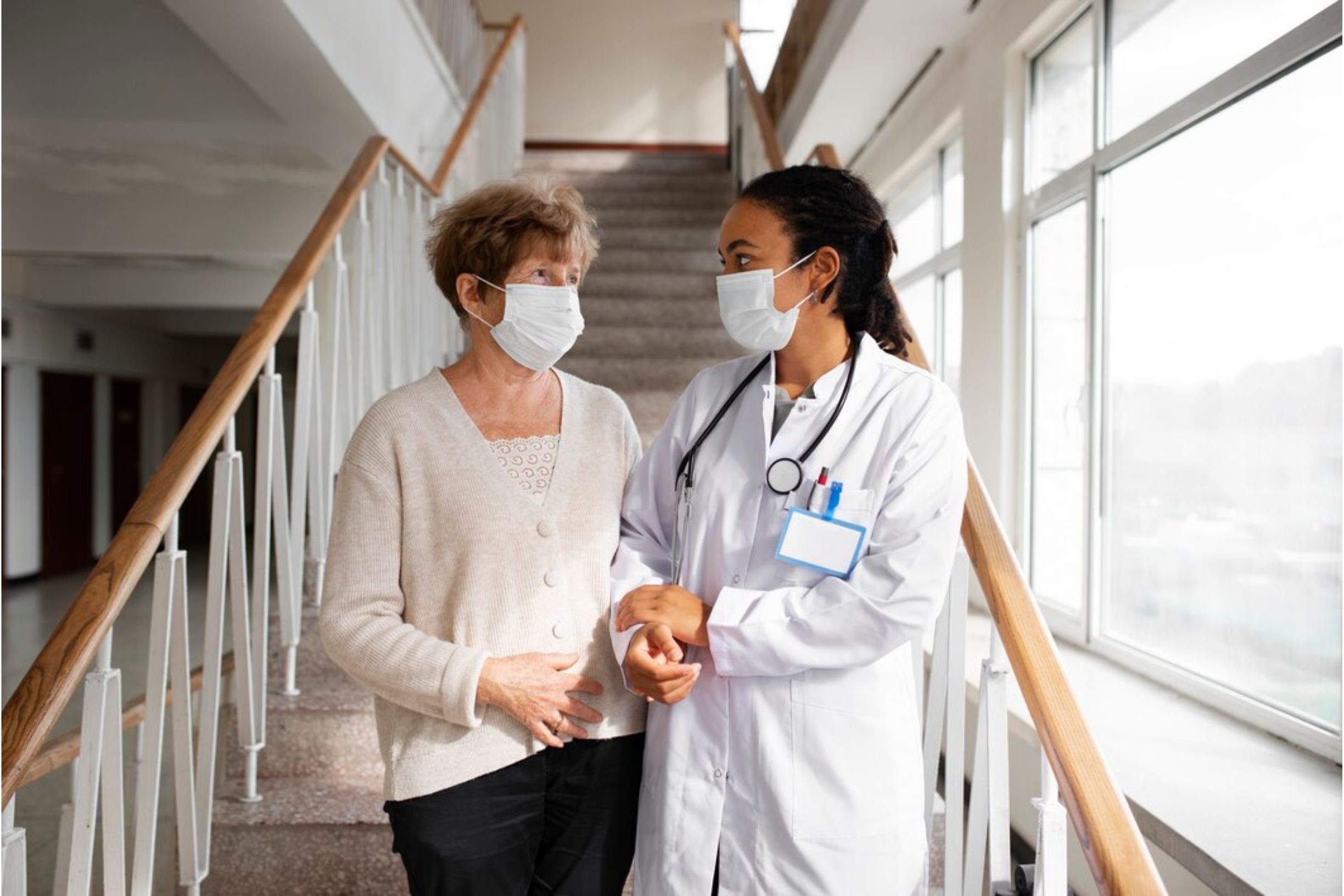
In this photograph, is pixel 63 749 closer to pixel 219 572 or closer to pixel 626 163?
pixel 219 572

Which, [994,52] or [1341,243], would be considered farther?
[994,52]

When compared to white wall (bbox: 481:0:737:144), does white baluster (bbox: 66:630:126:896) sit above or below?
below

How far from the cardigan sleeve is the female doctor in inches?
8.8

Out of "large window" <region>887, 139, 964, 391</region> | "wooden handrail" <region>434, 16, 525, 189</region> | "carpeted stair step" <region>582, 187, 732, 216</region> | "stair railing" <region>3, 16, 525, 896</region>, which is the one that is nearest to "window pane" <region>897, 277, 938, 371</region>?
"large window" <region>887, 139, 964, 391</region>

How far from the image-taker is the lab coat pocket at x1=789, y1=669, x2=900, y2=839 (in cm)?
131

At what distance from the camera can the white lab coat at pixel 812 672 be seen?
1.28 m

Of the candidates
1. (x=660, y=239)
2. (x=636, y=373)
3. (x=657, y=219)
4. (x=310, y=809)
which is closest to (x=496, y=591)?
(x=310, y=809)

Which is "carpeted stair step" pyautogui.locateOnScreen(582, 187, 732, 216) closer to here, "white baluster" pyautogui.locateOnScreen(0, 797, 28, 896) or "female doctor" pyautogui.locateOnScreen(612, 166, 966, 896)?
"female doctor" pyautogui.locateOnScreen(612, 166, 966, 896)

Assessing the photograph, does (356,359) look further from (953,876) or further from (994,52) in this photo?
(994,52)

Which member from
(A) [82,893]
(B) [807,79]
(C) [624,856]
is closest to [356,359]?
(A) [82,893]

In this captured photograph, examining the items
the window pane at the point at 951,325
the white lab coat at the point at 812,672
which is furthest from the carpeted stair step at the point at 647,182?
the white lab coat at the point at 812,672

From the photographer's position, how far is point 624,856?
142 cm

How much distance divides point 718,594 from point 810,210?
1.83 ft

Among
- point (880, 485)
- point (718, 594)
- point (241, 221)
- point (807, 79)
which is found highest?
point (807, 79)
